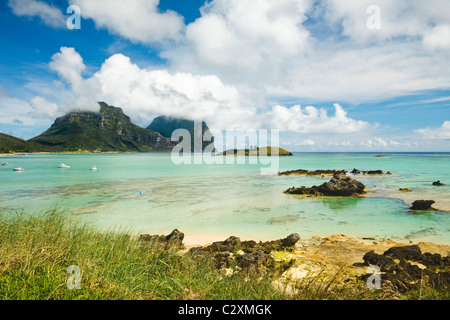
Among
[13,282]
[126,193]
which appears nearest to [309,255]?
[13,282]

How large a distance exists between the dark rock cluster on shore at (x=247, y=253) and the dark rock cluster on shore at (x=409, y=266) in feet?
9.92

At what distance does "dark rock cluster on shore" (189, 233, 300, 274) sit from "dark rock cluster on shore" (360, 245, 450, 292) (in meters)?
3.02

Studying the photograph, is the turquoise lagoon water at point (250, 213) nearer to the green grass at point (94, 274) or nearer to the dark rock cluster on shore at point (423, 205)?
the dark rock cluster on shore at point (423, 205)

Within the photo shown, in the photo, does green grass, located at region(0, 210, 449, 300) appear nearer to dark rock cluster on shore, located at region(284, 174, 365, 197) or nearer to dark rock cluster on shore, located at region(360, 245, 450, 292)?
dark rock cluster on shore, located at region(360, 245, 450, 292)

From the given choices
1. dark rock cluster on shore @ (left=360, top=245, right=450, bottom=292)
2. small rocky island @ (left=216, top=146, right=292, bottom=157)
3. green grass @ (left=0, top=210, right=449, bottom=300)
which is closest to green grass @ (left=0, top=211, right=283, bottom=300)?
green grass @ (left=0, top=210, right=449, bottom=300)

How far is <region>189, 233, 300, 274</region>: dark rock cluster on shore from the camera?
8.77m

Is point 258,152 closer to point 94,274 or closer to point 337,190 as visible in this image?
point 337,190

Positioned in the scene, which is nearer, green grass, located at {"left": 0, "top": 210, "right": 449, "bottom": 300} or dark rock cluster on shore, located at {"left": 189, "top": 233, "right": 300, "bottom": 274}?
green grass, located at {"left": 0, "top": 210, "right": 449, "bottom": 300}

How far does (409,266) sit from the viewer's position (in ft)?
27.1

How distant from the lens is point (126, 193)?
27.5m

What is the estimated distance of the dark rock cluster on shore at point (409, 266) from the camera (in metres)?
7.17

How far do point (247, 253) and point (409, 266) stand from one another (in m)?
5.89
